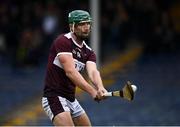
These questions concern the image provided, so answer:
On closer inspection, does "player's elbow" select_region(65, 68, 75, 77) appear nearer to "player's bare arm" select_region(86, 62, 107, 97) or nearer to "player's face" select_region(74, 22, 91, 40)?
"player's bare arm" select_region(86, 62, 107, 97)

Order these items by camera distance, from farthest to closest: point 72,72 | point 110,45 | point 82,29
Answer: point 110,45
point 82,29
point 72,72

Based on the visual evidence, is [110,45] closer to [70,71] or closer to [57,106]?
[57,106]

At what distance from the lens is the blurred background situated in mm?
16922

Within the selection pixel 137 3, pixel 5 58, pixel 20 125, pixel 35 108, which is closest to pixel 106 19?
pixel 137 3

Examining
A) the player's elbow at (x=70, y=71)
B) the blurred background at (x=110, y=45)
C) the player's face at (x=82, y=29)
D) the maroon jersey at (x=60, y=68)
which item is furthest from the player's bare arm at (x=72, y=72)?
the blurred background at (x=110, y=45)

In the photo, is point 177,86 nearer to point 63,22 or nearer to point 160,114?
point 160,114

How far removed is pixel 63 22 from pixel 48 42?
680mm

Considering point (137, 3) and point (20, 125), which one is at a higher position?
point (137, 3)

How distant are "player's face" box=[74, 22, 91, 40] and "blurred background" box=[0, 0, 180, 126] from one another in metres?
7.83

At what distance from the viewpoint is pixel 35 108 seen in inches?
627

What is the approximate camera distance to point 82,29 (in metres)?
8.45

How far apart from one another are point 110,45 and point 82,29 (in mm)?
10540

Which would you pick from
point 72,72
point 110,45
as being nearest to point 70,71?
point 72,72

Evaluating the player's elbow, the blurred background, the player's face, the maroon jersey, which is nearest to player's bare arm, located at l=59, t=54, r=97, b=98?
the player's elbow
